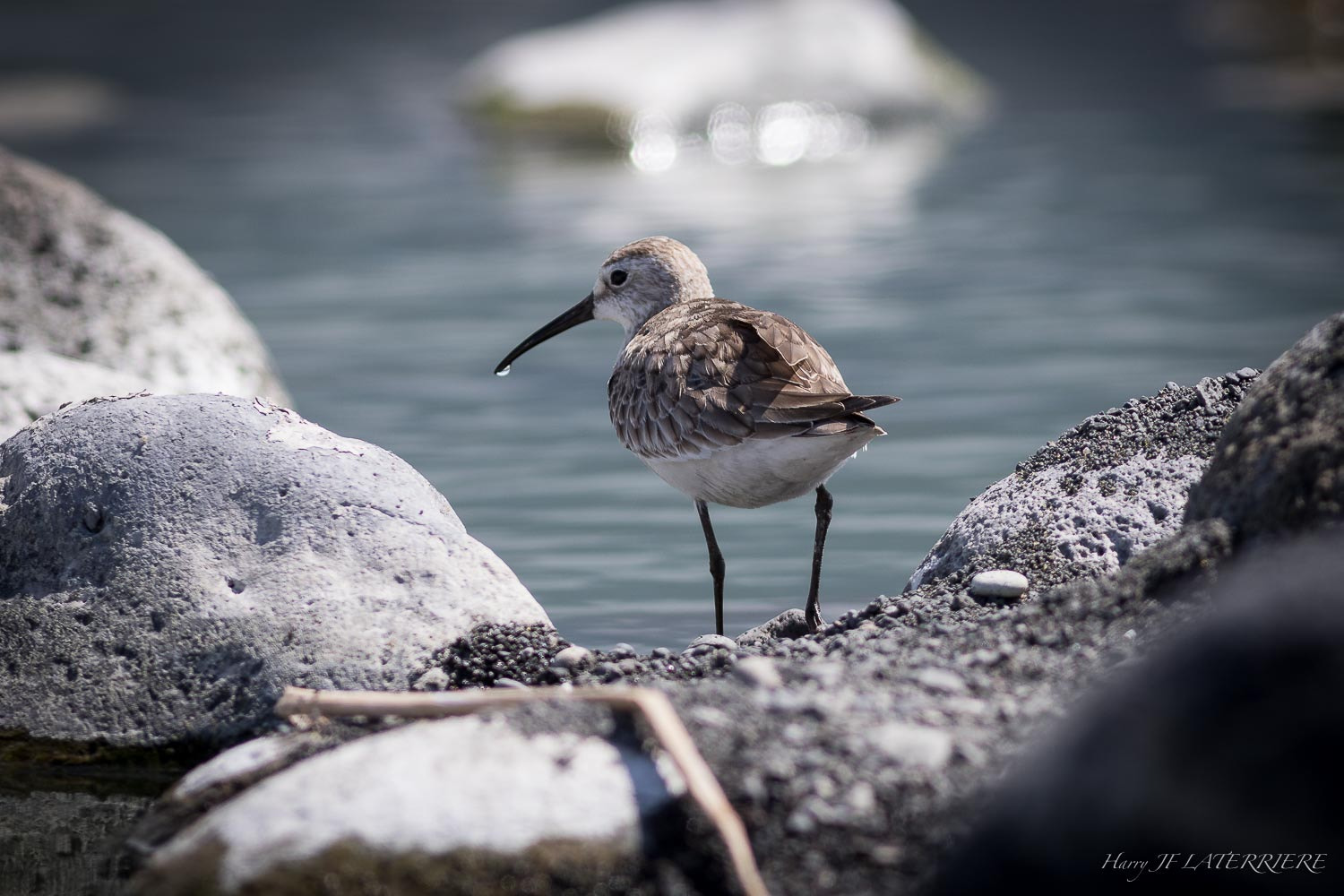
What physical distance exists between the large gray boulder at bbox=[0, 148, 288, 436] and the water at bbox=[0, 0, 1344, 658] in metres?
1.41

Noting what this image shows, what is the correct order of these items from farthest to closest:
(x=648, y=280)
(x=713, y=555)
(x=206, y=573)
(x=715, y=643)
Result: 1. (x=648, y=280)
2. (x=713, y=555)
3. (x=715, y=643)
4. (x=206, y=573)

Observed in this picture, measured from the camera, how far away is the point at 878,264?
1269 centimetres

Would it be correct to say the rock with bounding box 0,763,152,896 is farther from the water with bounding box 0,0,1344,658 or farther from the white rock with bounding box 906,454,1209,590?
the white rock with bounding box 906,454,1209,590

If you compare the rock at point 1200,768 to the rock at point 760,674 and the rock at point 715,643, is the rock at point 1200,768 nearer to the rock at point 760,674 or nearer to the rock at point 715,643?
the rock at point 760,674

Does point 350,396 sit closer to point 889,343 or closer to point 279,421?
point 889,343

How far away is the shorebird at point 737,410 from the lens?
495 centimetres

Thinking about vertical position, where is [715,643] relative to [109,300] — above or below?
below

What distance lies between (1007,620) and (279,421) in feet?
7.73

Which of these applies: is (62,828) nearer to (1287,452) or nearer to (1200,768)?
(1200,768)

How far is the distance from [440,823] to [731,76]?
1580cm

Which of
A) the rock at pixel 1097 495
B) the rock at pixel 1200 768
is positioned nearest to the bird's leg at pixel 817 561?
the rock at pixel 1097 495

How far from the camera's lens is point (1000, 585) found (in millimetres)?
4699

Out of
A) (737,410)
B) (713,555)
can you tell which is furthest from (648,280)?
(737,410)

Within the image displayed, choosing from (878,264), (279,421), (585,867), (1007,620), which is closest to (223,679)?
(279,421)
